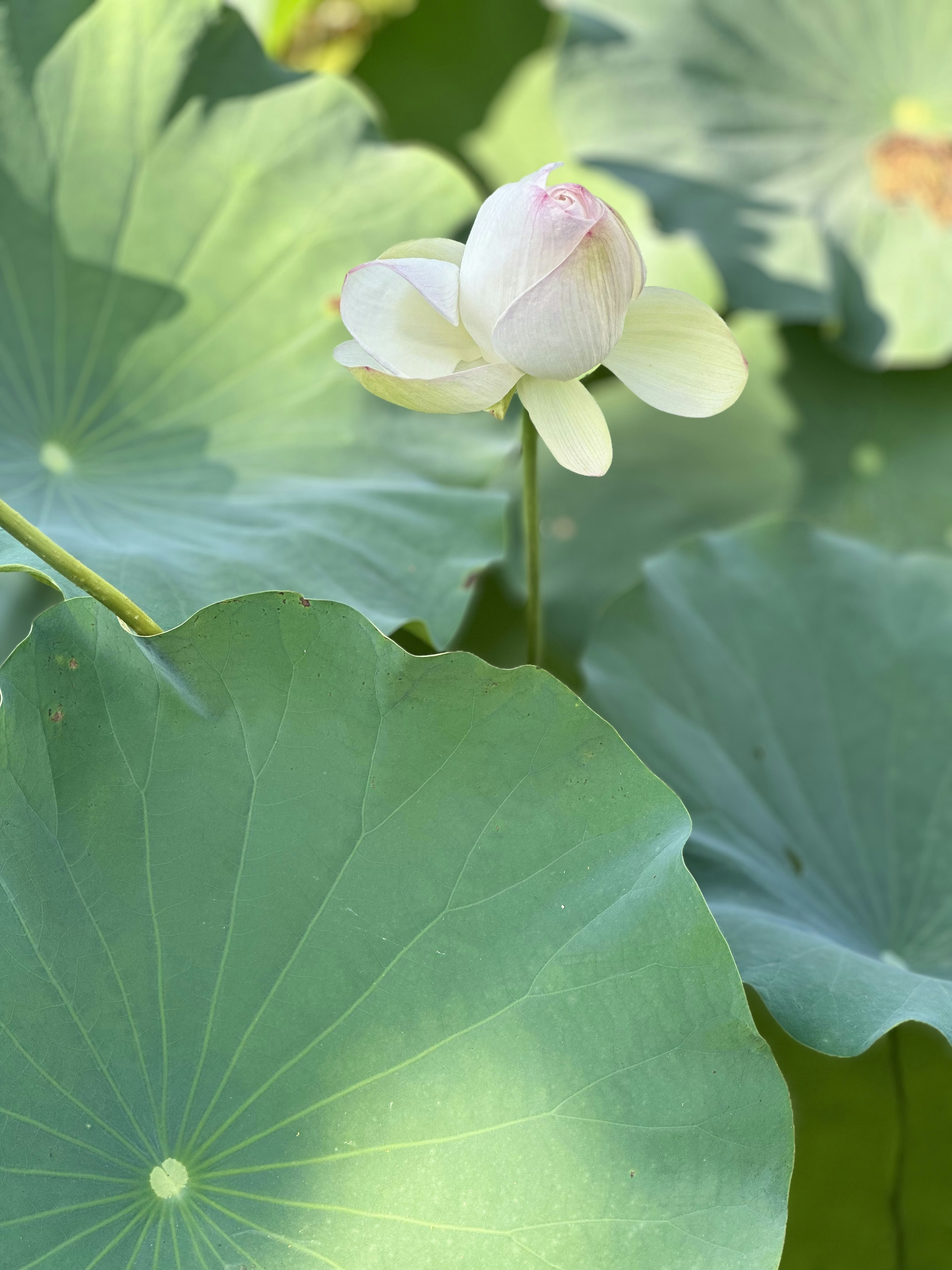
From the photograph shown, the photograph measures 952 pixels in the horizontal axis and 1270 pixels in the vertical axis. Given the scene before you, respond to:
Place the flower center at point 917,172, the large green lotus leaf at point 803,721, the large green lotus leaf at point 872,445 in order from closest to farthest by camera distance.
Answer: the large green lotus leaf at point 803,721, the flower center at point 917,172, the large green lotus leaf at point 872,445

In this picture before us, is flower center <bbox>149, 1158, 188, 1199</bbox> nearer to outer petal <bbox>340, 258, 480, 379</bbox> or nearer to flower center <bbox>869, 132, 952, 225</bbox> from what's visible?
outer petal <bbox>340, 258, 480, 379</bbox>

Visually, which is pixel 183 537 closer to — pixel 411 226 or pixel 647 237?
pixel 411 226

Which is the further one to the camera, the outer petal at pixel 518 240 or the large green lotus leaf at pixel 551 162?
the large green lotus leaf at pixel 551 162

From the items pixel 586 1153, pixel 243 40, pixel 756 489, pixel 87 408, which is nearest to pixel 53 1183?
pixel 586 1153

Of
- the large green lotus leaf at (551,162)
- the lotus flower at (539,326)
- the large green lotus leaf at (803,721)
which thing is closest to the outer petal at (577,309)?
the lotus flower at (539,326)

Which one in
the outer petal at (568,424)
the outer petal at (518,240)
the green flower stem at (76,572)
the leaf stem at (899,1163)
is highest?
the outer petal at (518,240)

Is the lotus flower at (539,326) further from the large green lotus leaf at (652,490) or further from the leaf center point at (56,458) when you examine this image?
the large green lotus leaf at (652,490)

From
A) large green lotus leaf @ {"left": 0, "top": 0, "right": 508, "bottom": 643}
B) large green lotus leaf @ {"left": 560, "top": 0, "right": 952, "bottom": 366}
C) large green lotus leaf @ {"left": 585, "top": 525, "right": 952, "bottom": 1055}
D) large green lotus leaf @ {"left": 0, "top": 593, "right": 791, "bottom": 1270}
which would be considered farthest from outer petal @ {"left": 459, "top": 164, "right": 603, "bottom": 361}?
large green lotus leaf @ {"left": 560, "top": 0, "right": 952, "bottom": 366}
